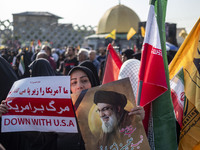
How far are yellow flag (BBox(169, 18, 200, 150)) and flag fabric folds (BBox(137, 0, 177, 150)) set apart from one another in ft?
0.51

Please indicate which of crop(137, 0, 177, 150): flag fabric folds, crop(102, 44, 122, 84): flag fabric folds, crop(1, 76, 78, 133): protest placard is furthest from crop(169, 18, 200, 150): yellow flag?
crop(102, 44, 122, 84): flag fabric folds

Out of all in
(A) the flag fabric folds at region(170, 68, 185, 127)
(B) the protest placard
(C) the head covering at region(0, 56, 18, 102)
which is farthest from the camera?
(C) the head covering at region(0, 56, 18, 102)

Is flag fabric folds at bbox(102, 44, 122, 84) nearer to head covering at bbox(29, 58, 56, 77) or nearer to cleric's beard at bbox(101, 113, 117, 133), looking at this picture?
head covering at bbox(29, 58, 56, 77)

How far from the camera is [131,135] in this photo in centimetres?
203

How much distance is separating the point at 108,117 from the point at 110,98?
0.47ft

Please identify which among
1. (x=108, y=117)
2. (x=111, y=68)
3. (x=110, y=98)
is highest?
(x=110, y=98)

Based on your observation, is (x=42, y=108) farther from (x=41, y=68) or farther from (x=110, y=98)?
(x=41, y=68)

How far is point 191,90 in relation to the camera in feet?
8.10

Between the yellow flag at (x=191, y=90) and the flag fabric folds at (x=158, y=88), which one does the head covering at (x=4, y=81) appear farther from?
the yellow flag at (x=191, y=90)

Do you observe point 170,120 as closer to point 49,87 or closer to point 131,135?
point 131,135

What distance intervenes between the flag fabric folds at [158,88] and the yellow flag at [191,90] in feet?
0.51

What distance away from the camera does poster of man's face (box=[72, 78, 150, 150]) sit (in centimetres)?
204

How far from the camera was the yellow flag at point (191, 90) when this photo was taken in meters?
2.40

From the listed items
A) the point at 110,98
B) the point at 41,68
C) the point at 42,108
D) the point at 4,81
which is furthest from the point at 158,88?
the point at 41,68
